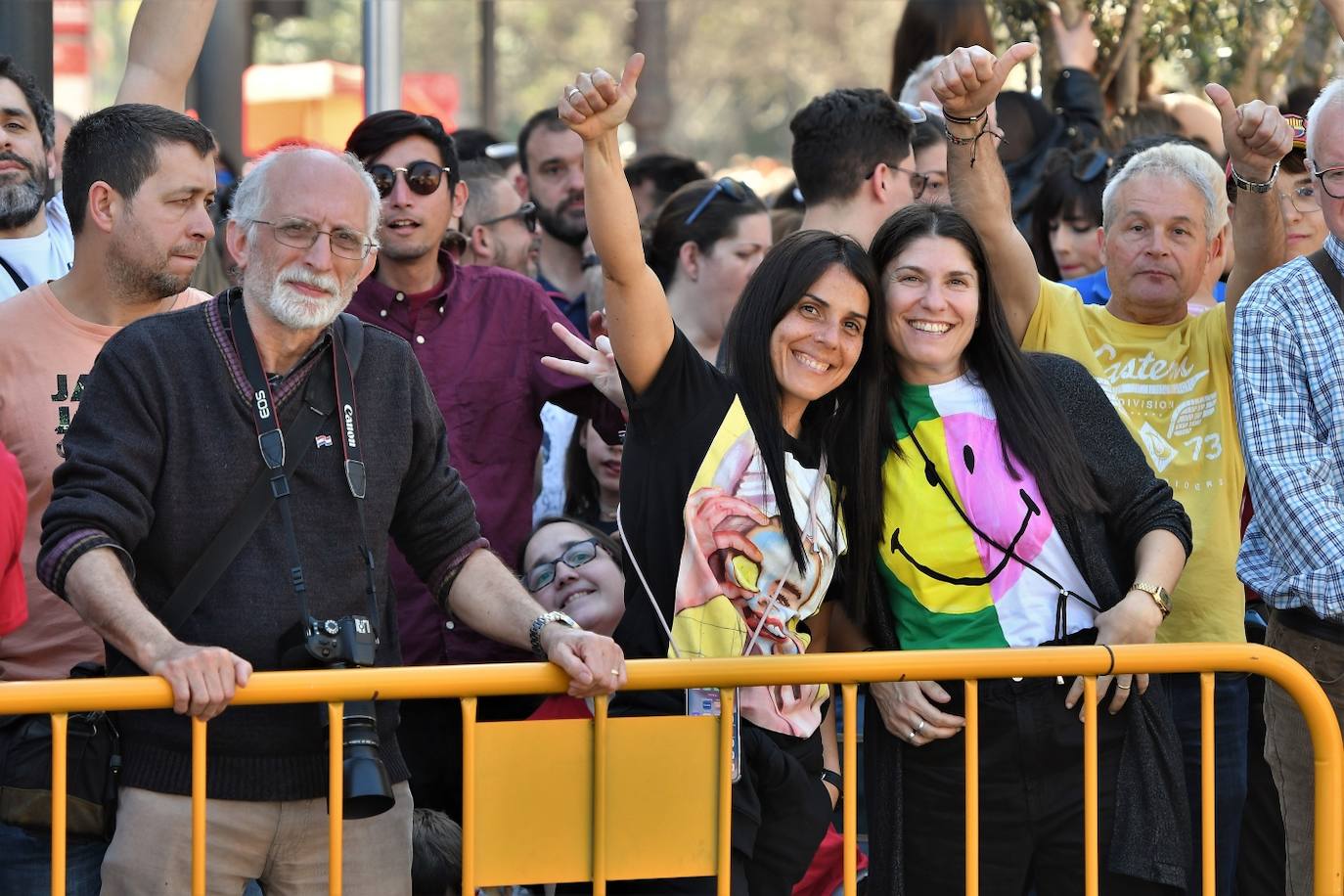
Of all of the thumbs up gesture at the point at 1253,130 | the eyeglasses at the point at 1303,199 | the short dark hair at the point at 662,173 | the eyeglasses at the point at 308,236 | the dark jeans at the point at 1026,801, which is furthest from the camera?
the short dark hair at the point at 662,173

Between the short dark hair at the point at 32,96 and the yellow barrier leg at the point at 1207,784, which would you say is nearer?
the yellow barrier leg at the point at 1207,784

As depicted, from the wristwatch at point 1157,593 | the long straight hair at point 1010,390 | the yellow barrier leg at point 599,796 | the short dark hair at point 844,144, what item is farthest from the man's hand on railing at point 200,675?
the short dark hair at point 844,144

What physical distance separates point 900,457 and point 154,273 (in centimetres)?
189

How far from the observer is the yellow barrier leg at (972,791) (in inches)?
145

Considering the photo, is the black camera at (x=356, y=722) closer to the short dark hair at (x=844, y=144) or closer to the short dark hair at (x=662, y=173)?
the short dark hair at (x=844, y=144)

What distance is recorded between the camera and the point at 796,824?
154 inches

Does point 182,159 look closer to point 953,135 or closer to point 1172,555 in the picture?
point 953,135

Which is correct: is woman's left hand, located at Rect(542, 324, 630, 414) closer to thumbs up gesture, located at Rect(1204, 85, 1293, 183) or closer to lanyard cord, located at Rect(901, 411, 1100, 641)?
lanyard cord, located at Rect(901, 411, 1100, 641)

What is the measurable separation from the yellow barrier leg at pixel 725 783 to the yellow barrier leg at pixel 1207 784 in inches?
39.9

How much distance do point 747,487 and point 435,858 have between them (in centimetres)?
134

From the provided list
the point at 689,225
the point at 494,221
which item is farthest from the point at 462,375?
the point at 494,221

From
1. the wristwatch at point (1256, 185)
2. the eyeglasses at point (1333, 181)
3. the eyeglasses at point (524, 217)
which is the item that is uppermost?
the eyeglasses at point (524, 217)

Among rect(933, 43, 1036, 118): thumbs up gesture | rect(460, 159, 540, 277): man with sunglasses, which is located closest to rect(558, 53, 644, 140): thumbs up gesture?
rect(933, 43, 1036, 118): thumbs up gesture

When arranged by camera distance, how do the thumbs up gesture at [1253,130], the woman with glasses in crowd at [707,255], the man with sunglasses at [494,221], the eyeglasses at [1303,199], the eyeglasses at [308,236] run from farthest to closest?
the man with sunglasses at [494,221] → the woman with glasses in crowd at [707,255] → the eyeglasses at [1303,199] → the thumbs up gesture at [1253,130] → the eyeglasses at [308,236]
